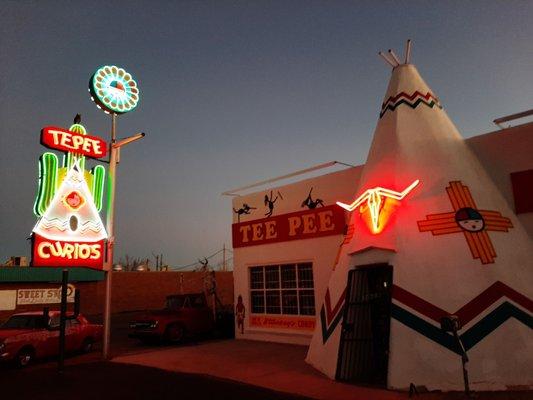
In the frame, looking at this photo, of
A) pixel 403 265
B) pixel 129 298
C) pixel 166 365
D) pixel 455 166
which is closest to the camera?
pixel 403 265

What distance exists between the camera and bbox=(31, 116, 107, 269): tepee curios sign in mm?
11008

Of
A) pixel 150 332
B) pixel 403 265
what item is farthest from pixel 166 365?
pixel 403 265

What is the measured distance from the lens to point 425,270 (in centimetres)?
786

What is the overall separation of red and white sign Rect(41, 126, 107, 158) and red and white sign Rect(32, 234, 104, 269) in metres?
2.59

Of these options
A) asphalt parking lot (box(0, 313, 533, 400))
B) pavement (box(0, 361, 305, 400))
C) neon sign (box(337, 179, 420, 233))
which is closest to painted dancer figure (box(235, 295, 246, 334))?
asphalt parking lot (box(0, 313, 533, 400))

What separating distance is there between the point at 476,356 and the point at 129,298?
104 feet

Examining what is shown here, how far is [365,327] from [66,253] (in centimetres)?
793

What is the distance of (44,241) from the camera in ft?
35.7

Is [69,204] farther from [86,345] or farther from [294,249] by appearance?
[294,249]

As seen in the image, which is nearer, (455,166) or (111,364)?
(455,166)

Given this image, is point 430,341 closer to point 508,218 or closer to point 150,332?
point 508,218

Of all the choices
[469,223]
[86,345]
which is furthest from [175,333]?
[469,223]

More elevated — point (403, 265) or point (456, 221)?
point (456, 221)

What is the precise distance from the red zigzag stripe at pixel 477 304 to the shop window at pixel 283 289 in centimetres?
571
